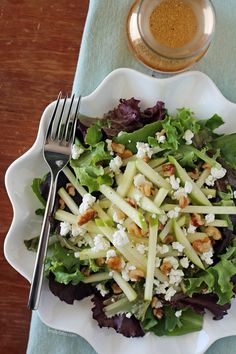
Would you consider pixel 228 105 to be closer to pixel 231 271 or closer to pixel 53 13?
pixel 231 271

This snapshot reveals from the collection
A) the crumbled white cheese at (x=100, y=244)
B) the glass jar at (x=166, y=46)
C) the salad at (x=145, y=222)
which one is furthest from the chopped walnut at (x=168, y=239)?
the glass jar at (x=166, y=46)

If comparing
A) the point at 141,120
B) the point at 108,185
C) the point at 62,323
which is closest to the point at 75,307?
the point at 62,323

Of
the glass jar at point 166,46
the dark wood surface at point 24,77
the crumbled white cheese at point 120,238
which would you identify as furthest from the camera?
the dark wood surface at point 24,77

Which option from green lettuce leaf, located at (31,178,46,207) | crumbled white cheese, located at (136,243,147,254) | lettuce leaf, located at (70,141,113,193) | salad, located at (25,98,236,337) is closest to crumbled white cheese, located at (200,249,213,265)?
salad, located at (25,98,236,337)

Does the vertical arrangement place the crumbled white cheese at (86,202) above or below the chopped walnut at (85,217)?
above

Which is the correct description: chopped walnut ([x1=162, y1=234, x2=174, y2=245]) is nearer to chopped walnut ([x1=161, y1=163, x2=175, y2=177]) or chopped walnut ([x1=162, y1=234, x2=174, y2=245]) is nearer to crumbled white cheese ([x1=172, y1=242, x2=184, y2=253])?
crumbled white cheese ([x1=172, y1=242, x2=184, y2=253])

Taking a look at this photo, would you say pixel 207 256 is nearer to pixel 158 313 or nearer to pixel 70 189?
pixel 158 313

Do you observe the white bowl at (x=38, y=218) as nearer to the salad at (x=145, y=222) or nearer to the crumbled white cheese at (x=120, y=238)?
the salad at (x=145, y=222)
